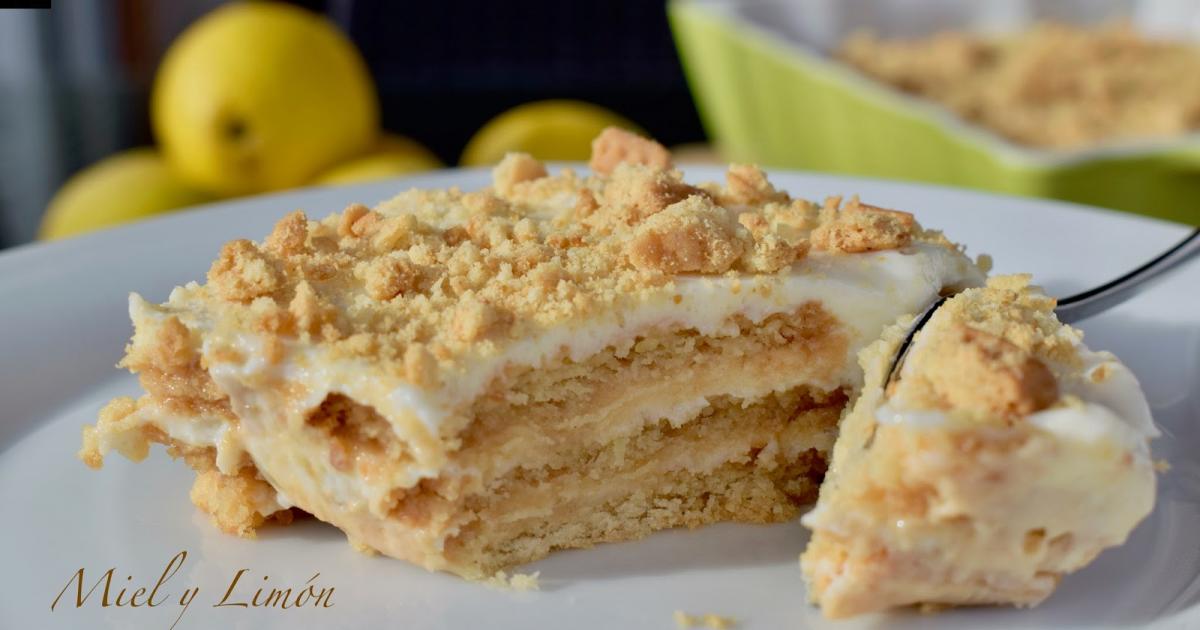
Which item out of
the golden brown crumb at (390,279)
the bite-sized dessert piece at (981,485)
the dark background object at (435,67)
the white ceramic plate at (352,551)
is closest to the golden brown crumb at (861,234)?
the bite-sized dessert piece at (981,485)

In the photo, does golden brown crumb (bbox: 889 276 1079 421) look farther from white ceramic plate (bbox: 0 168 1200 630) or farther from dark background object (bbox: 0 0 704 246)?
dark background object (bbox: 0 0 704 246)

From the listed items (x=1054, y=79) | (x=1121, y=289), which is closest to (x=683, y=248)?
(x=1121, y=289)

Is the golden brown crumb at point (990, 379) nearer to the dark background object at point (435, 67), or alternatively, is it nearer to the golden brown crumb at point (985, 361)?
the golden brown crumb at point (985, 361)

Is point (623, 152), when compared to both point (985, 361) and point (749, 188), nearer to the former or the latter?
point (749, 188)

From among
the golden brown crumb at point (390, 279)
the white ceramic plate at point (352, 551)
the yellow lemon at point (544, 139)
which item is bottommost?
the yellow lemon at point (544, 139)

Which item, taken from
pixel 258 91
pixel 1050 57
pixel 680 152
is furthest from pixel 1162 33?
pixel 258 91
